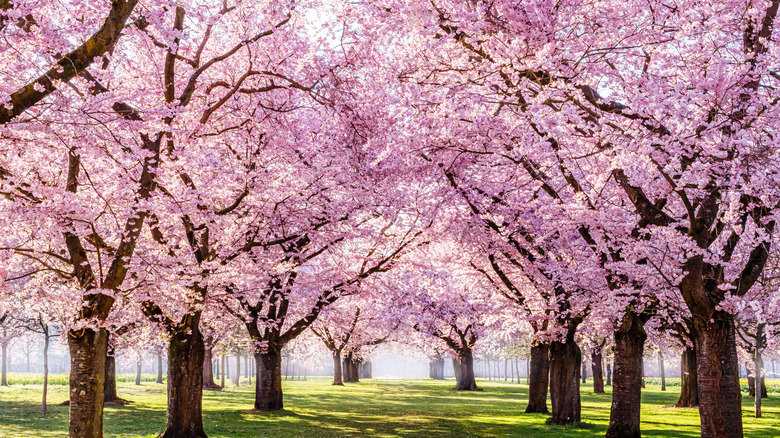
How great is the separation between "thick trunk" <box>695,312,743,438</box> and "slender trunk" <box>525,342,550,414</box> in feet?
40.7

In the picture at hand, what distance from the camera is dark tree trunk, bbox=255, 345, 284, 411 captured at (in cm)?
2483

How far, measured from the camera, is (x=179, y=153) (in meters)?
12.5

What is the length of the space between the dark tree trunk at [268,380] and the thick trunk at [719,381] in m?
17.1

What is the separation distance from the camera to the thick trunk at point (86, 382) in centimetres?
1060

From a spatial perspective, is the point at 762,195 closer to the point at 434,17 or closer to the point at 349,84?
the point at 434,17

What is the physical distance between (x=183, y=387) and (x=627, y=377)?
35.1 feet

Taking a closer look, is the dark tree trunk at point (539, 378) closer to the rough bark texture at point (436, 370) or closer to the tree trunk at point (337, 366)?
the tree trunk at point (337, 366)

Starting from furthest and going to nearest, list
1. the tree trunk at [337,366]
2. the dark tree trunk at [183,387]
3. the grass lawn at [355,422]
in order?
1. the tree trunk at [337,366]
2. the grass lawn at [355,422]
3. the dark tree trunk at [183,387]

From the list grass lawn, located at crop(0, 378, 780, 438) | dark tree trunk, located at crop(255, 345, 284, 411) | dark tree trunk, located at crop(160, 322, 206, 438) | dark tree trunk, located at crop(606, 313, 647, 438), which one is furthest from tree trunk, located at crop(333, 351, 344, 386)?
dark tree trunk, located at crop(606, 313, 647, 438)

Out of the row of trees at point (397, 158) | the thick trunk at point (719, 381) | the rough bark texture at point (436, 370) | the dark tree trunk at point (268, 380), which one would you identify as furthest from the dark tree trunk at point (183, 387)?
the rough bark texture at point (436, 370)

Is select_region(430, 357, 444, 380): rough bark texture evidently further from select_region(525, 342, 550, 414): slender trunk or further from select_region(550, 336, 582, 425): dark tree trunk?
select_region(550, 336, 582, 425): dark tree trunk

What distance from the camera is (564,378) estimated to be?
19.9m

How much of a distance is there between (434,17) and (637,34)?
3630 mm

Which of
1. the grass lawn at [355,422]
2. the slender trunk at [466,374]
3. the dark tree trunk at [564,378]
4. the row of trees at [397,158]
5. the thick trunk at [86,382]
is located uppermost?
the row of trees at [397,158]
